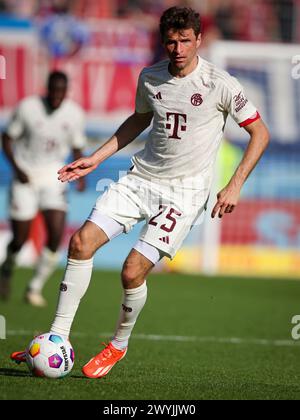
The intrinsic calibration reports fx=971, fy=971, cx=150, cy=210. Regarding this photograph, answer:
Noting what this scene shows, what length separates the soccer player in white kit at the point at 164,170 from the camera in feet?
22.0

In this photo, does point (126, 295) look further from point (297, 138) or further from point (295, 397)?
point (297, 138)

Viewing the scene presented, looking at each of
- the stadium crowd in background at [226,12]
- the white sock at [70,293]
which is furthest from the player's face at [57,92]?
the stadium crowd in background at [226,12]

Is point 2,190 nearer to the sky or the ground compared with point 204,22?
nearer to the ground

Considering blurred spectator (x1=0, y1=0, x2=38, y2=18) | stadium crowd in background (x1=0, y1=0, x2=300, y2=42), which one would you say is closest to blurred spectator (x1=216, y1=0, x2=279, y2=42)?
stadium crowd in background (x1=0, y1=0, x2=300, y2=42)

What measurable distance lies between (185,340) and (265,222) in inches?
316

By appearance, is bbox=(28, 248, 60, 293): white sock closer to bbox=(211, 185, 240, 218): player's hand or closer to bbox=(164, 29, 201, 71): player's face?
bbox=(164, 29, 201, 71): player's face

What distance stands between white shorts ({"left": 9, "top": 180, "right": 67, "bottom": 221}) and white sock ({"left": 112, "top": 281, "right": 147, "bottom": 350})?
558cm

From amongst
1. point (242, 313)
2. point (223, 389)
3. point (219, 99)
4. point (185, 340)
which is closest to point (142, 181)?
point (219, 99)

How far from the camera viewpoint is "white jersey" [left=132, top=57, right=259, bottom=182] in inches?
271

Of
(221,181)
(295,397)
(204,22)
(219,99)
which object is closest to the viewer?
(295,397)

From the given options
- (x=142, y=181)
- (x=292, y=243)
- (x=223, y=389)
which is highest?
(x=142, y=181)

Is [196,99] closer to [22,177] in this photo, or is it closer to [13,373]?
[13,373]

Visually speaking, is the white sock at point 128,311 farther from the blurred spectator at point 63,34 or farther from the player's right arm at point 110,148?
the blurred spectator at point 63,34

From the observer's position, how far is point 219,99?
689 centimetres
